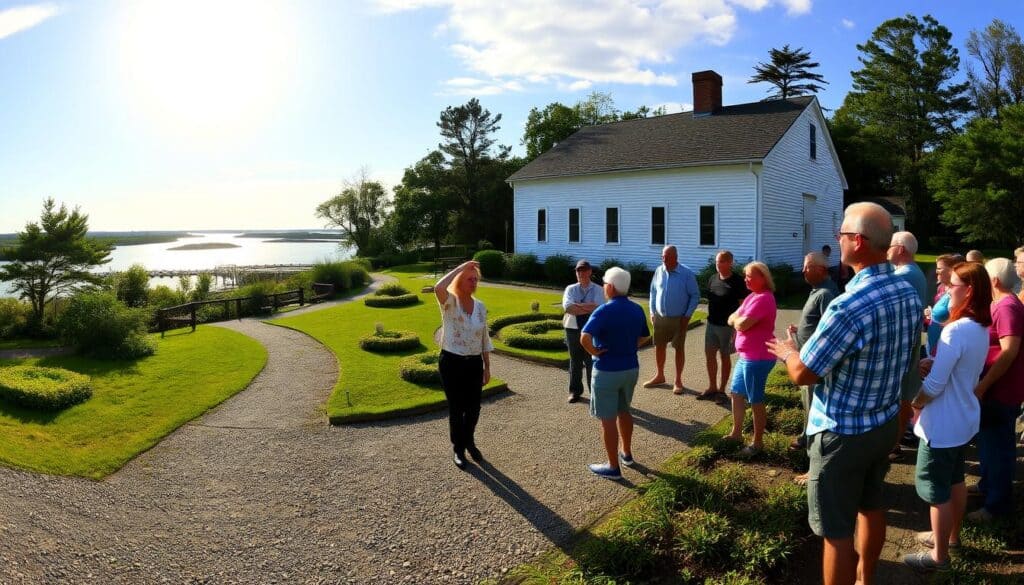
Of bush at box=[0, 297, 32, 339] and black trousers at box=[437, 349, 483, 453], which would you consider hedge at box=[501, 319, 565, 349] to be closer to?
black trousers at box=[437, 349, 483, 453]

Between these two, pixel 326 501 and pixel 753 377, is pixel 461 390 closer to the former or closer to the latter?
pixel 326 501

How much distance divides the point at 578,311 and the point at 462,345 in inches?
91.2

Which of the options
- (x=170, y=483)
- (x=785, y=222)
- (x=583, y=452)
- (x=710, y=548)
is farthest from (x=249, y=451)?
(x=785, y=222)

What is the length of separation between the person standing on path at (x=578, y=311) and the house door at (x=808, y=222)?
21341 millimetres

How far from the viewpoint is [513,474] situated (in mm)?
6293

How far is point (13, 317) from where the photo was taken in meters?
22.8

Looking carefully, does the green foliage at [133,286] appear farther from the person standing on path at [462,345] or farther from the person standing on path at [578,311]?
the person standing on path at [462,345]

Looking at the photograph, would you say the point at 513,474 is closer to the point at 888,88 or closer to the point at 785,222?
the point at 785,222

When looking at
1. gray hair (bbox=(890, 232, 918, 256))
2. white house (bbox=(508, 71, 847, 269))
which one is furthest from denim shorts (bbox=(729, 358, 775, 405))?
white house (bbox=(508, 71, 847, 269))

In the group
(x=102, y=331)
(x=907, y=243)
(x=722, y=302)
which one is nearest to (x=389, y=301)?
(x=102, y=331)

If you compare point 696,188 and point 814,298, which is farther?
point 696,188

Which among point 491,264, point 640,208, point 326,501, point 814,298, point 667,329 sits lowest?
point 326,501

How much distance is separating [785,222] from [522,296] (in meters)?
11.4

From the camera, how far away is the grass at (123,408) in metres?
7.34
